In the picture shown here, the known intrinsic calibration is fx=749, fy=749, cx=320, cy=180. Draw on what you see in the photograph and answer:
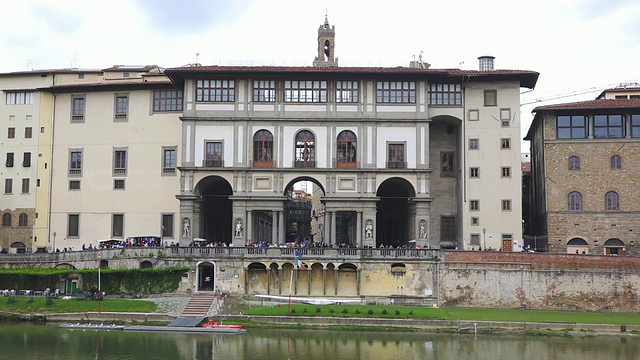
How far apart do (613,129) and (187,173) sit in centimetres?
4019

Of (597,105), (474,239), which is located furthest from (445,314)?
(597,105)

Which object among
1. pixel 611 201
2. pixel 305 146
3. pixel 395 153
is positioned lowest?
pixel 611 201

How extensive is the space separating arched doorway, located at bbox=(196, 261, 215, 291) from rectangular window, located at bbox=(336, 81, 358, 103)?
19564mm

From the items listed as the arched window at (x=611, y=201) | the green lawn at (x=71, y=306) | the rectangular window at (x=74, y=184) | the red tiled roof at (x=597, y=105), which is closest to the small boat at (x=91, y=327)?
the green lawn at (x=71, y=306)

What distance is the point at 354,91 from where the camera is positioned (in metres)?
70.2

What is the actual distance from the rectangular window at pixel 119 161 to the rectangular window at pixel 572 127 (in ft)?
139

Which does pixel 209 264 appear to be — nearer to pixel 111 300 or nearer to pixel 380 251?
pixel 111 300

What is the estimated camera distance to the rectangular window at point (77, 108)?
3000 inches

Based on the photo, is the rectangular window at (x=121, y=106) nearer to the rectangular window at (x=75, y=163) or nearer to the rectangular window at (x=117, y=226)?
the rectangular window at (x=75, y=163)

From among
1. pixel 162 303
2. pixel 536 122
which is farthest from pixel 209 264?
pixel 536 122

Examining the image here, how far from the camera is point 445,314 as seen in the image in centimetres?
5769

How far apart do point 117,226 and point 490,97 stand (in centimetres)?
3865

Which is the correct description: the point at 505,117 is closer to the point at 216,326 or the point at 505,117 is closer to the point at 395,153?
the point at 395,153

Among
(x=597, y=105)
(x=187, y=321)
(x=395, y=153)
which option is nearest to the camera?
(x=187, y=321)
